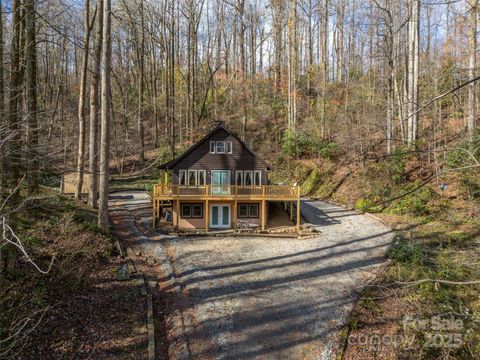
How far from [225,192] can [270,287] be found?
8.36m

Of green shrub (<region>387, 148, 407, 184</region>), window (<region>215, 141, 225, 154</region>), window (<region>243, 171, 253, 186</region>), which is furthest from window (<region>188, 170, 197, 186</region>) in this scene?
green shrub (<region>387, 148, 407, 184</region>)

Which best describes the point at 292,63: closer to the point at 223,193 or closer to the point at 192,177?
the point at 192,177

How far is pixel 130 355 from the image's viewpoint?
7664mm

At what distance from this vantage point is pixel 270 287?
11469 millimetres

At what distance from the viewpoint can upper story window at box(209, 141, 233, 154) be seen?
20.0 meters

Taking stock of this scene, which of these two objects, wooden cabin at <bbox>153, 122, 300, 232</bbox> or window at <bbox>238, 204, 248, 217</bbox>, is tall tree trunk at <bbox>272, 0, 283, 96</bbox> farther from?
window at <bbox>238, 204, 248, 217</bbox>

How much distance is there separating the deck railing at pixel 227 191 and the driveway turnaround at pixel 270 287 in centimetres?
262

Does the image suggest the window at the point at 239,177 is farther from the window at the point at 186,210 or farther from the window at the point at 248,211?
the window at the point at 186,210

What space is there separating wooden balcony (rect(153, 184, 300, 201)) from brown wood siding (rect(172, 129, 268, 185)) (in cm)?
134

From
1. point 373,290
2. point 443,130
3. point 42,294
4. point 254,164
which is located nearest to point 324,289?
point 373,290

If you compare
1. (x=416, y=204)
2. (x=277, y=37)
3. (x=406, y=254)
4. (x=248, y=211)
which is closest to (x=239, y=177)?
(x=248, y=211)

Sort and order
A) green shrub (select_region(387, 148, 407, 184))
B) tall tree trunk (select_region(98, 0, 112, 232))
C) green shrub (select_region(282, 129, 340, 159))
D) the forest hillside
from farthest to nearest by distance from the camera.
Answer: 1. green shrub (select_region(282, 129, 340, 159))
2. green shrub (select_region(387, 148, 407, 184))
3. tall tree trunk (select_region(98, 0, 112, 232))
4. the forest hillside

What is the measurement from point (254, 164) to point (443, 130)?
57.8 feet

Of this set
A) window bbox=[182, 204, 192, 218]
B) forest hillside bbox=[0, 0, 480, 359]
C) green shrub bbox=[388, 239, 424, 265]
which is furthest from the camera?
window bbox=[182, 204, 192, 218]
